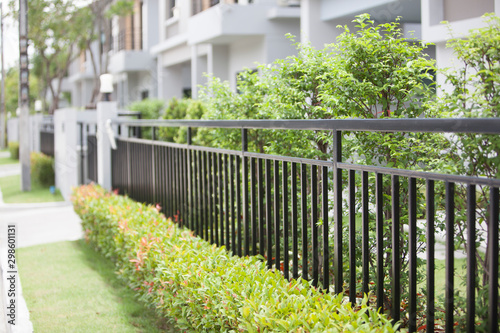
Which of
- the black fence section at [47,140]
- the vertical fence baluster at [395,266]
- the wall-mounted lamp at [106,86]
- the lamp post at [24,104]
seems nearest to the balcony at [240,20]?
the lamp post at [24,104]

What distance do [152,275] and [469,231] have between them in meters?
Result: 2.75

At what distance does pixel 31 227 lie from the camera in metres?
9.32

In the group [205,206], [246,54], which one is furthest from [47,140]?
[205,206]

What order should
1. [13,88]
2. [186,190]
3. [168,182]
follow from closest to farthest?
[186,190] → [168,182] → [13,88]

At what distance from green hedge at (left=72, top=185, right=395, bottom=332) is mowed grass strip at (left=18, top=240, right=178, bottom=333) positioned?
214 mm

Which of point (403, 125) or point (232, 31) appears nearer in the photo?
A: point (403, 125)

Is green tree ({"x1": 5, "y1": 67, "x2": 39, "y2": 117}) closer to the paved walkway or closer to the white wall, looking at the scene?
the white wall

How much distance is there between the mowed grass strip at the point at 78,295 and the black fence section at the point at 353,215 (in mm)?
897

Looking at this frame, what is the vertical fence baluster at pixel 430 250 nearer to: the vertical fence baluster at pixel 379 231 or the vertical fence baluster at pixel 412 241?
the vertical fence baluster at pixel 412 241

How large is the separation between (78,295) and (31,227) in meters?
4.21

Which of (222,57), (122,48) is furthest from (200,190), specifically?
(122,48)

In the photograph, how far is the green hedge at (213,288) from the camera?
9.16ft

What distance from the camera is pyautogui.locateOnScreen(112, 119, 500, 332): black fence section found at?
257 centimetres

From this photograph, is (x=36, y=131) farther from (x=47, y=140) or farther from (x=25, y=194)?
(x=25, y=194)
